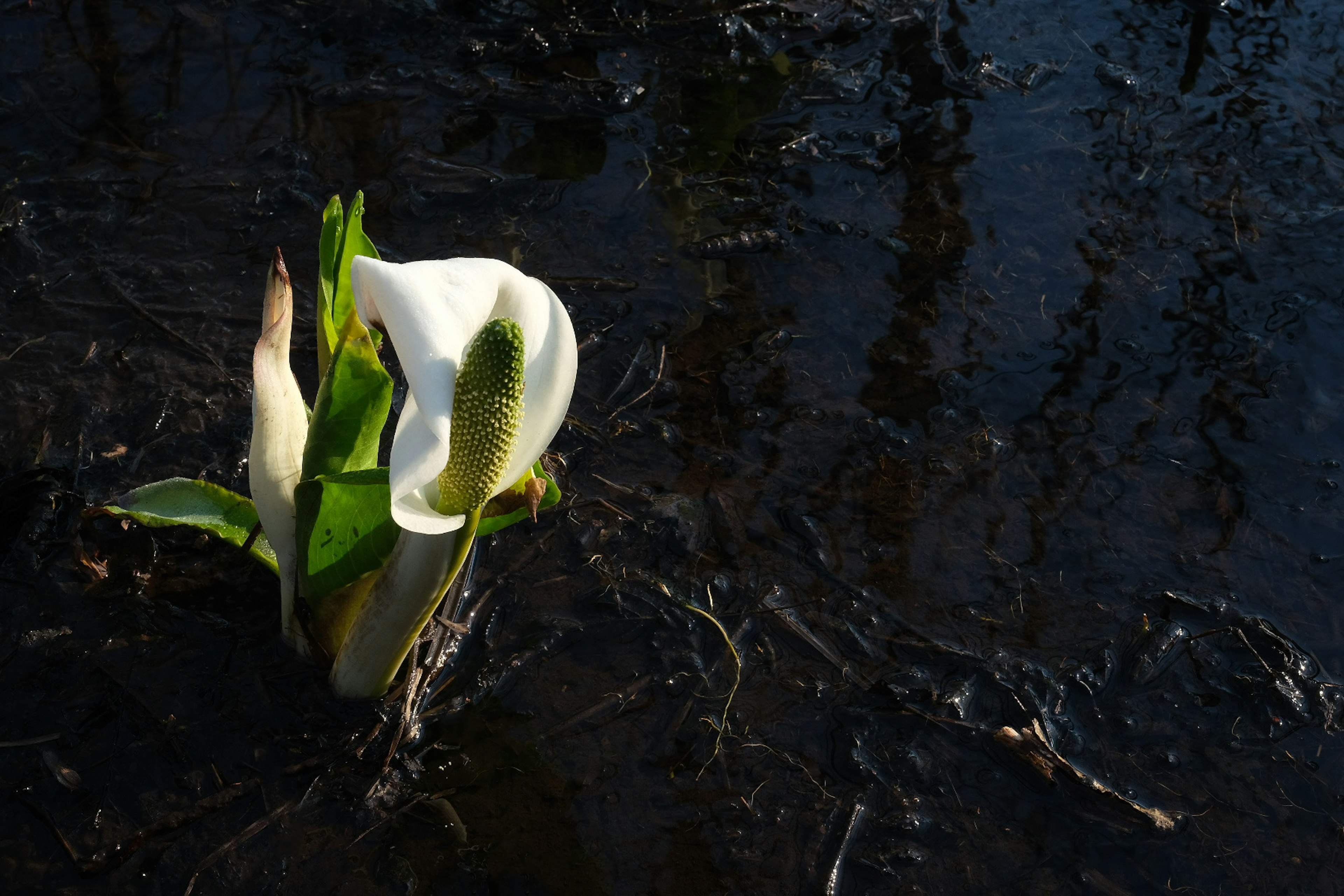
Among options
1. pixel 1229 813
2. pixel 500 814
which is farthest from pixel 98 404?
pixel 1229 813

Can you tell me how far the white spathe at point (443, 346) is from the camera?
1.43 m

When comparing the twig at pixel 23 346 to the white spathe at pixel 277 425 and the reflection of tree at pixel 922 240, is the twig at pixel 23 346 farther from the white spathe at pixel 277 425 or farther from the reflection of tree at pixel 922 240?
the reflection of tree at pixel 922 240

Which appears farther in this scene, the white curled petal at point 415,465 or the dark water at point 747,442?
the dark water at point 747,442

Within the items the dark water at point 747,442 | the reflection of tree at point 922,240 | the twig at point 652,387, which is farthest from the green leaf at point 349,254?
the reflection of tree at point 922,240

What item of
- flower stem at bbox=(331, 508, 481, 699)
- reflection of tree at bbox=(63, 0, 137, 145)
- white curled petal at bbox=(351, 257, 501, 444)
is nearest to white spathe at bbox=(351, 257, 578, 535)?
white curled petal at bbox=(351, 257, 501, 444)

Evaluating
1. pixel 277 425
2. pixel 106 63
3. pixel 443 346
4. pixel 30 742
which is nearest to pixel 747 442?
pixel 277 425

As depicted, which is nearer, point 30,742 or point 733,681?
point 30,742

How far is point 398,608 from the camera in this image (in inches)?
75.0

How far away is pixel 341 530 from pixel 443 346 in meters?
0.58

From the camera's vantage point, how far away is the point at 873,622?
2.44 metres

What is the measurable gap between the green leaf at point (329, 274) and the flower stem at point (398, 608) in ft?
1.16

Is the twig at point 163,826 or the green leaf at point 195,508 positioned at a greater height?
the green leaf at point 195,508

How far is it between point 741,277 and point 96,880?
2.23 meters

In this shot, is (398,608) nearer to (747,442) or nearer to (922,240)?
(747,442)
